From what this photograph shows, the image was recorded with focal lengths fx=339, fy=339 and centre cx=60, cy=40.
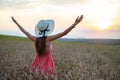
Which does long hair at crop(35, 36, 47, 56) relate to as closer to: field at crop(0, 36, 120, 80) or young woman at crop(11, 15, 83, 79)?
young woman at crop(11, 15, 83, 79)

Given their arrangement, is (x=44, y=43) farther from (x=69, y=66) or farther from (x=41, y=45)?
(x=69, y=66)

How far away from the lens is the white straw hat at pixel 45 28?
15.3 ft

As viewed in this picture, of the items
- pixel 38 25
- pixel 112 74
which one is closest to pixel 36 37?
pixel 38 25

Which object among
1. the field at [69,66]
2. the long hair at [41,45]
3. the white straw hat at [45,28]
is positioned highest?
the white straw hat at [45,28]

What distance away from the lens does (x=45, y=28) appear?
470 centimetres

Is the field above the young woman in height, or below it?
below

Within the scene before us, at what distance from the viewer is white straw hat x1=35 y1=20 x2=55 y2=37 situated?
15.3ft

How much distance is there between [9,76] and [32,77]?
11.1 inches

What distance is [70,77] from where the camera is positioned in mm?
3234

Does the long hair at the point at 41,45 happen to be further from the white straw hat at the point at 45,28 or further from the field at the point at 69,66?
the field at the point at 69,66

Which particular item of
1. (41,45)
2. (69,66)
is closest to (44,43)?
(41,45)

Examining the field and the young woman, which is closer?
the field

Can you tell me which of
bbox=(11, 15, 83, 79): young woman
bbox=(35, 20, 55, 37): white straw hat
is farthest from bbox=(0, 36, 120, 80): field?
bbox=(35, 20, 55, 37): white straw hat

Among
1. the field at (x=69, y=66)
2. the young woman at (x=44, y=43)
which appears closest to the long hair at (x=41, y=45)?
the young woman at (x=44, y=43)
